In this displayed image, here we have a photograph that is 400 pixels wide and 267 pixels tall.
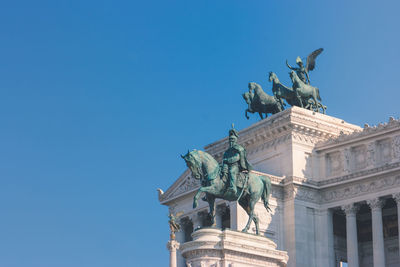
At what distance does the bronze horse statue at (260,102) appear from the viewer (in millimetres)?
69500

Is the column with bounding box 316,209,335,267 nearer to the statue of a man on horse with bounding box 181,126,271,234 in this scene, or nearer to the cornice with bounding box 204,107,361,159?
the cornice with bounding box 204,107,361,159

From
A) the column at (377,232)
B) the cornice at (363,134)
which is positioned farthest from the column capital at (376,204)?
the cornice at (363,134)

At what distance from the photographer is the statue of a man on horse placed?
4856 centimetres

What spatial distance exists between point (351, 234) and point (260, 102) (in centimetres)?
1217

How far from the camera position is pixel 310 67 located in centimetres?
7200

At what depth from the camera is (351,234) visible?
62.5m

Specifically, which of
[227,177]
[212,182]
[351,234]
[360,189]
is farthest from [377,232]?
[212,182]

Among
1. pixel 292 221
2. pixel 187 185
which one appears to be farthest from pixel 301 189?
pixel 187 185

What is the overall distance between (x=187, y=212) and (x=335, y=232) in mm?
9960

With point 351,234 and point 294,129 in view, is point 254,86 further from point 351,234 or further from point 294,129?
point 351,234

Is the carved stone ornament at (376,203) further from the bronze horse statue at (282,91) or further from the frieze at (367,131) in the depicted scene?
the bronze horse statue at (282,91)

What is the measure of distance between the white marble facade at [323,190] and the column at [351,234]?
0.06 m

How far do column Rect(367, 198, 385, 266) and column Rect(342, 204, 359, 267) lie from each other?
1384 millimetres

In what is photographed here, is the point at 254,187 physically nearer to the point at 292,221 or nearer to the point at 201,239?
the point at 201,239
